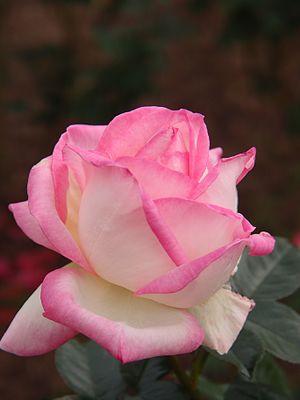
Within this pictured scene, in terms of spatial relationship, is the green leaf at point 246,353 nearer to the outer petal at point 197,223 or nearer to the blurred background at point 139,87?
the outer petal at point 197,223

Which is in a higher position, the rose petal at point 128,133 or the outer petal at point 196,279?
the rose petal at point 128,133

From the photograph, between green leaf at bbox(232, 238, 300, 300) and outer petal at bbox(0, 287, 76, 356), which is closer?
outer petal at bbox(0, 287, 76, 356)

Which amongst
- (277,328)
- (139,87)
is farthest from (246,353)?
(139,87)

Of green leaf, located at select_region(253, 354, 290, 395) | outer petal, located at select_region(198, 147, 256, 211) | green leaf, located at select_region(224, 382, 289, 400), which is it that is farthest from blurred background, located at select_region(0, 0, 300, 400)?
outer petal, located at select_region(198, 147, 256, 211)

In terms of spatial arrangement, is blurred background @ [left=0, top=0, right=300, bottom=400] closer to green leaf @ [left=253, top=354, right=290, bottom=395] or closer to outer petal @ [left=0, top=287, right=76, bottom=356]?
green leaf @ [left=253, top=354, right=290, bottom=395]

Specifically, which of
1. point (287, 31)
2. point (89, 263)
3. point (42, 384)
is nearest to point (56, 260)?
point (42, 384)

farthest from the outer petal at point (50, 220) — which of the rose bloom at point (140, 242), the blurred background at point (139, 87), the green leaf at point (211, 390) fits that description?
the blurred background at point (139, 87)

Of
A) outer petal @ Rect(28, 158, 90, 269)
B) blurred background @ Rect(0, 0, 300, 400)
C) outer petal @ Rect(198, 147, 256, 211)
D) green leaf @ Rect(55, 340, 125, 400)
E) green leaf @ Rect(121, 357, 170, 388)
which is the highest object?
outer petal @ Rect(198, 147, 256, 211)
